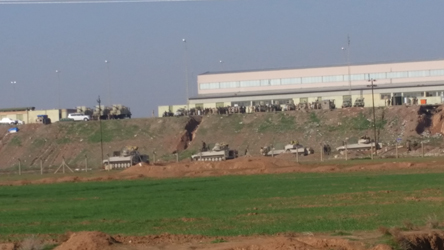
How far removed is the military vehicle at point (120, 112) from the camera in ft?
473

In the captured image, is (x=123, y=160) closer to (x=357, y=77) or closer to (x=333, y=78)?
(x=333, y=78)

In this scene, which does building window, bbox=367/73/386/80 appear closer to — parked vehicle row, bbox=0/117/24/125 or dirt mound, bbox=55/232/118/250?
parked vehicle row, bbox=0/117/24/125

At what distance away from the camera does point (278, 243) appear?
2173cm

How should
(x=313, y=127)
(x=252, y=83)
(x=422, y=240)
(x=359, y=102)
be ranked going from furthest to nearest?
(x=252, y=83), (x=359, y=102), (x=313, y=127), (x=422, y=240)

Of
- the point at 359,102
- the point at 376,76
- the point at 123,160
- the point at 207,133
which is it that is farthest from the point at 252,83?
the point at 123,160

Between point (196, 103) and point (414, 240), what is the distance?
121 metres

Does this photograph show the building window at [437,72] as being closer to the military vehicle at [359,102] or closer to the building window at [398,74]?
the building window at [398,74]

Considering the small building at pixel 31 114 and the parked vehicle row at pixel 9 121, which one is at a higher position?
the small building at pixel 31 114

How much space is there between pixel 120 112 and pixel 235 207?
114712 mm

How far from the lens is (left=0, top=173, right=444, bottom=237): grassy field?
28875 mm

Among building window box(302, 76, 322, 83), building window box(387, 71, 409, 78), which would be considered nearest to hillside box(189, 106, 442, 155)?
building window box(302, 76, 322, 83)

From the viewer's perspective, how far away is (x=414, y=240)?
73.3 ft

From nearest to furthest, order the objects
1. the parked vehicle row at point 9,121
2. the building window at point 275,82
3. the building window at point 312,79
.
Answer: the building window at point 312,79 < the parked vehicle row at point 9,121 < the building window at point 275,82

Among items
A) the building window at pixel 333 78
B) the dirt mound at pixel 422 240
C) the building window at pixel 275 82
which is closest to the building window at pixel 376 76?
the building window at pixel 333 78
